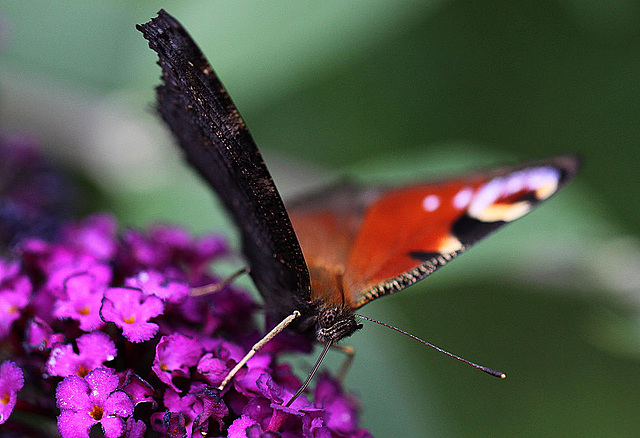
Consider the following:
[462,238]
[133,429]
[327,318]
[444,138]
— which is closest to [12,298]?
[133,429]

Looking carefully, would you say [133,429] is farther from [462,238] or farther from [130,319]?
[462,238]

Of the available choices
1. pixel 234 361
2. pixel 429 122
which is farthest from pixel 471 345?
pixel 234 361

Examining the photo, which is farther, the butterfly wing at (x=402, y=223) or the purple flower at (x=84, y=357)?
the butterfly wing at (x=402, y=223)

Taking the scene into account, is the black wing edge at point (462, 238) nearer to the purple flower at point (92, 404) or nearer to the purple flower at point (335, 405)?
the purple flower at point (335, 405)

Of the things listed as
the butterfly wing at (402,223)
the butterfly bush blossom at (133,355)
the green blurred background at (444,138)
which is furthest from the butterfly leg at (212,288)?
the green blurred background at (444,138)

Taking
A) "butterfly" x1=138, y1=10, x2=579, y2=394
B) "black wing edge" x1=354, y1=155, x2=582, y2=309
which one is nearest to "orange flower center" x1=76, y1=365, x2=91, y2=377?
"butterfly" x1=138, y1=10, x2=579, y2=394

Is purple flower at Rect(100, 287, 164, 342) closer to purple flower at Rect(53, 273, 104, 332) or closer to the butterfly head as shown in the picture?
purple flower at Rect(53, 273, 104, 332)
